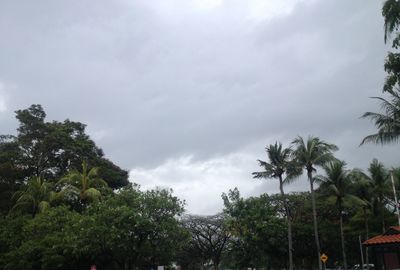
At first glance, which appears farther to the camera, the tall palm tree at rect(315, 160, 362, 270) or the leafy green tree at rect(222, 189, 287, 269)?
the leafy green tree at rect(222, 189, 287, 269)

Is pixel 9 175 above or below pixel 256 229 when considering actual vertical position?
above

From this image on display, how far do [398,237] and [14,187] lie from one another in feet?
123

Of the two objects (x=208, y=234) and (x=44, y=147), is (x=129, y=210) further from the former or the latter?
(x=208, y=234)

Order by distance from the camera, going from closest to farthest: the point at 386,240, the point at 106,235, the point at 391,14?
the point at 391,14, the point at 106,235, the point at 386,240

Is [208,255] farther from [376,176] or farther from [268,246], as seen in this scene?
[376,176]

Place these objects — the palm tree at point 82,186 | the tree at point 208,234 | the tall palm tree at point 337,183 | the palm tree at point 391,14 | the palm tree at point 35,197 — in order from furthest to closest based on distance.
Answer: the tree at point 208,234 → the tall palm tree at point 337,183 → the palm tree at point 82,186 → the palm tree at point 35,197 → the palm tree at point 391,14

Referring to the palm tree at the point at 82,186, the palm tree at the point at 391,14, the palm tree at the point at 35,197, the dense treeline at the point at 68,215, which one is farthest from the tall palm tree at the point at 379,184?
the palm tree at the point at 391,14

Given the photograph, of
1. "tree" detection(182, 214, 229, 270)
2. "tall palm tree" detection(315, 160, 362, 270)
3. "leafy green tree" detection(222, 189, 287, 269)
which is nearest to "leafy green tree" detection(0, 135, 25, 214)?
"leafy green tree" detection(222, 189, 287, 269)

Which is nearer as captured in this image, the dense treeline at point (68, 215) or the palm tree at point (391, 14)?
the palm tree at point (391, 14)

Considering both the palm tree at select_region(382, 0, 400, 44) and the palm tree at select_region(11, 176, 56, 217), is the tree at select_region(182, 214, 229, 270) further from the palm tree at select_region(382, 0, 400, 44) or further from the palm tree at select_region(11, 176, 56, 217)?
the palm tree at select_region(382, 0, 400, 44)

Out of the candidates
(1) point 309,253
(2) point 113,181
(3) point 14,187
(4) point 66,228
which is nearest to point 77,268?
(4) point 66,228

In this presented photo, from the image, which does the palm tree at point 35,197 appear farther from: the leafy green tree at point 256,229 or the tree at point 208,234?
the tree at point 208,234

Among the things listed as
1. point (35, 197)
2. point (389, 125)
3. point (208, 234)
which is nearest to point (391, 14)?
point (389, 125)

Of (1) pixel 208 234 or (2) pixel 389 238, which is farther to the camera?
(1) pixel 208 234
